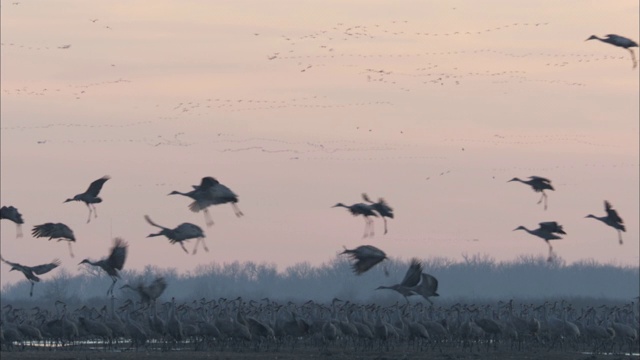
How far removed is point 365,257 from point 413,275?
62.9 inches

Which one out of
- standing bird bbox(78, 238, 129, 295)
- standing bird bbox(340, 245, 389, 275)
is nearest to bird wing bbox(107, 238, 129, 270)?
standing bird bbox(78, 238, 129, 295)

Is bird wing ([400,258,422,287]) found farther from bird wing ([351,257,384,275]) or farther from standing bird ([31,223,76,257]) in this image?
standing bird ([31,223,76,257])

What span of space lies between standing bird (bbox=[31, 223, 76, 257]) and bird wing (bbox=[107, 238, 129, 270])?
6.56 ft

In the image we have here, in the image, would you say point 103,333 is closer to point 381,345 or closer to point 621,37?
point 381,345

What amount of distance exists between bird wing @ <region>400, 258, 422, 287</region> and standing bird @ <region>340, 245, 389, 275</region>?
1272 millimetres

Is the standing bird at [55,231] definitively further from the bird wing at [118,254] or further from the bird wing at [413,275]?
the bird wing at [413,275]

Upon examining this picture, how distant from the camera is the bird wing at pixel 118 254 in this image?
41594mm

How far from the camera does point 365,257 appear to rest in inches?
1442

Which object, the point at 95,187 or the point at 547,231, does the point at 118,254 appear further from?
the point at 547,231

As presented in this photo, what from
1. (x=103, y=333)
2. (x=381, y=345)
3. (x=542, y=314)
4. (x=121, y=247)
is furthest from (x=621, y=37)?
Answer: (x=542, y=314)

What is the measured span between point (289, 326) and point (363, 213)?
19037mm

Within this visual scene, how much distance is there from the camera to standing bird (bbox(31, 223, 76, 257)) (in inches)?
1567

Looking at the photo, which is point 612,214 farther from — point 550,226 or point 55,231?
point 55,231

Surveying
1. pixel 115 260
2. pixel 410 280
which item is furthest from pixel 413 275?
pixel 115 260
